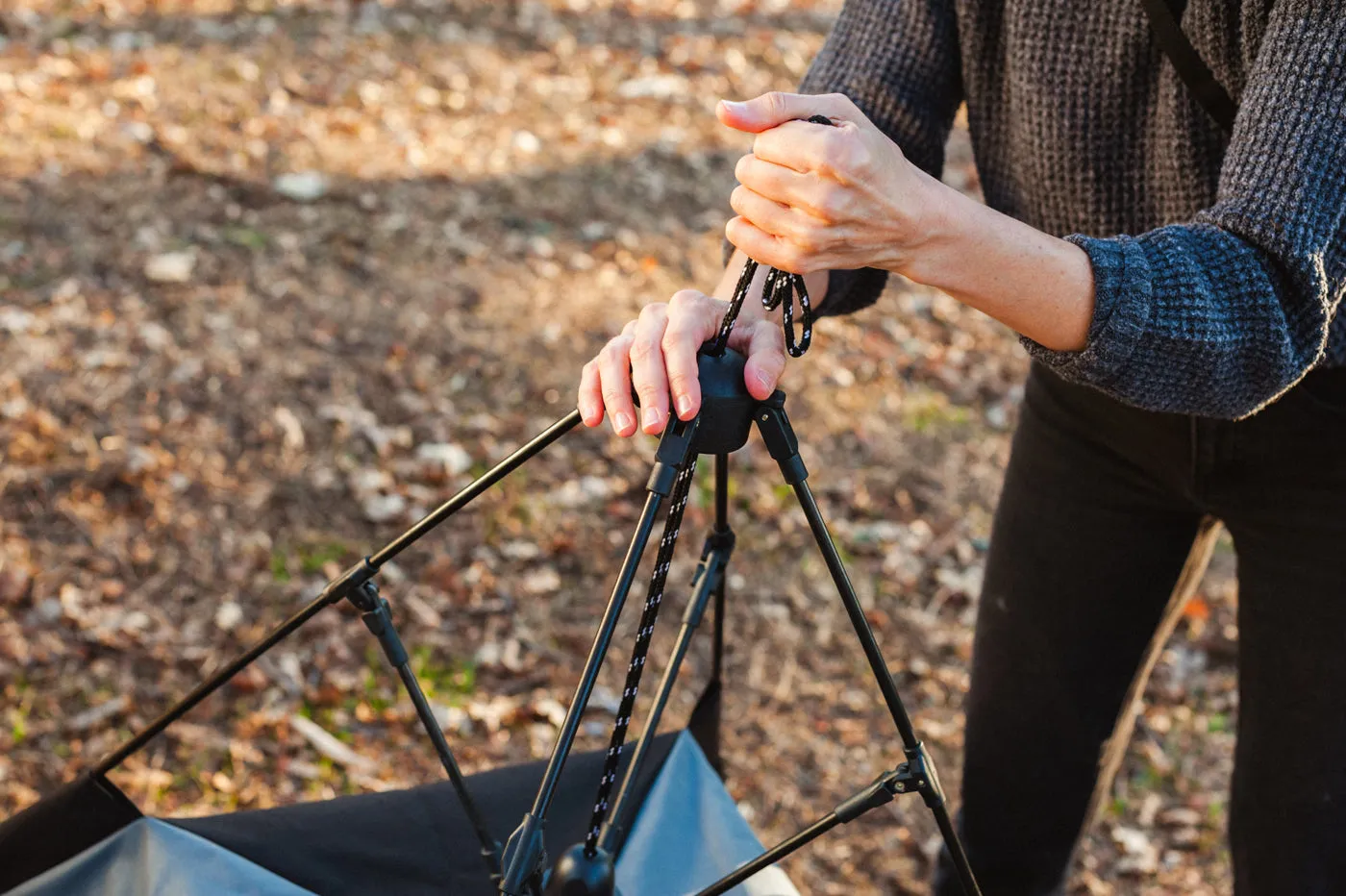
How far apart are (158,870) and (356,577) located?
425mm

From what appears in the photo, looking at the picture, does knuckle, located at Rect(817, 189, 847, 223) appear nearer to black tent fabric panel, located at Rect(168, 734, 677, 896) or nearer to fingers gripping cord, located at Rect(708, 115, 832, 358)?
fingers gripping cord, located at Rect(708, 115, 832, 358)

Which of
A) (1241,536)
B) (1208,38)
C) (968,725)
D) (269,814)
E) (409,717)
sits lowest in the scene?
(409,717)

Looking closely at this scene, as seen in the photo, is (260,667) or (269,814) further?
(260,667)

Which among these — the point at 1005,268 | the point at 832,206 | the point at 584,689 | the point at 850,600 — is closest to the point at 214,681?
the point at 584,689

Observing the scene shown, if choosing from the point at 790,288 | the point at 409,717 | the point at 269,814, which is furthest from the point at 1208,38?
the point at 409,717

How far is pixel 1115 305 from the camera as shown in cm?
117

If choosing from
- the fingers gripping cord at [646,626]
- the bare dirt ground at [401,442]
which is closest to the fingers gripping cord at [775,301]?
the fingers gripping cord at [646,626]

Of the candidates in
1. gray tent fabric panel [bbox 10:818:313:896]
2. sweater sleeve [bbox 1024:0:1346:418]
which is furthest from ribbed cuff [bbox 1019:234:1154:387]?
gray tent fabric panel [bbox 10:818:313:896]

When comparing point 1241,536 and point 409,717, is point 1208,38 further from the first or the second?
point 409,717

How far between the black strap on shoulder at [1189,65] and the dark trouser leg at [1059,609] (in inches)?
15.1

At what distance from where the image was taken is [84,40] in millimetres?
5129

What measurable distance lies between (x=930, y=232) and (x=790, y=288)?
0.48 feet

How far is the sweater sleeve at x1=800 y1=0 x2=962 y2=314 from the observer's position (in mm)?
1554

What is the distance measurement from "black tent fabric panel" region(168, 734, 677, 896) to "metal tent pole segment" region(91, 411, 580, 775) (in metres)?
0.15
